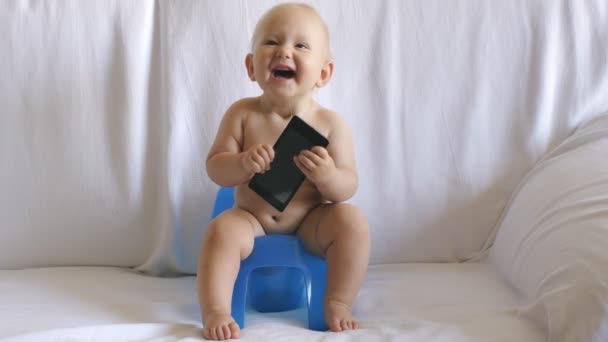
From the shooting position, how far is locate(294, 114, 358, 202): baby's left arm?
1.02m

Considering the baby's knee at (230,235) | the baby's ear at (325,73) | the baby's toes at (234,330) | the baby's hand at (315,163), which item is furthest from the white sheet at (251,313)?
the baby's ear at (325,73)

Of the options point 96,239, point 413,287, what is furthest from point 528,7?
point 96,239

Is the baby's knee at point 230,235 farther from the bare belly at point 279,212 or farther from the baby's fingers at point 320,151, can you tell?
the baby's fingers at point 320,151

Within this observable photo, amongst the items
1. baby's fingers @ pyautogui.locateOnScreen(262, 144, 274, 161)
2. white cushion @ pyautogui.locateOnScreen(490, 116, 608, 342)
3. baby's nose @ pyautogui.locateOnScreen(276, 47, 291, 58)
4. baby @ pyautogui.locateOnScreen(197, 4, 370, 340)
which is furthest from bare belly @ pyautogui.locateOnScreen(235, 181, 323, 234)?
white cushion @ pyautogui.locateOnScreen(490, 116, 608, 342)

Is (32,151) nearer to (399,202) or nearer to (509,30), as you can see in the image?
(399,202)

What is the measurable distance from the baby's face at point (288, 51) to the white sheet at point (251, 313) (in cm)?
36

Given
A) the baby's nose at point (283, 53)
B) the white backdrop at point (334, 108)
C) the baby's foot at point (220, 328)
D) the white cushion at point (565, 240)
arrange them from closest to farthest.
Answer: the white cushion at point (565, 240)
the baby's foot at point (220, 328)
the baby's nose at point (283, 53)
the white backdrop at point (334, 108)

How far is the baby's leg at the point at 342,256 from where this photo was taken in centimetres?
100

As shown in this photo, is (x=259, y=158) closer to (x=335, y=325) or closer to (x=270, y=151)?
(x=270, y=151)

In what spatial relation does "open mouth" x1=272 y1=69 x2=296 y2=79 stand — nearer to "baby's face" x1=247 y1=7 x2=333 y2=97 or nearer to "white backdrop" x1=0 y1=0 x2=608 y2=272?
"baby's face" x1=247 y1=7 x2=333 y2=97

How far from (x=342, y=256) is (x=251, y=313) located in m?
0.18

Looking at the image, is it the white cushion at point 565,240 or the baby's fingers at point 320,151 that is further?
the baby's fingers at point 320,151

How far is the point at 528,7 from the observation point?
4.17 feet

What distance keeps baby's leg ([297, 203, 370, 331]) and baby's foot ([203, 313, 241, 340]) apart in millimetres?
140
